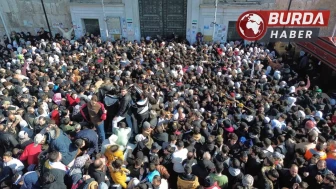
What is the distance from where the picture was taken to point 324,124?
6.15 meters

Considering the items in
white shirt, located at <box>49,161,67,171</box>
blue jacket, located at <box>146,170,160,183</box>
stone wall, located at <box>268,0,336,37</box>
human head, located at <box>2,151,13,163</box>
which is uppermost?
stone wall, located at <box>268,0,336,37</box>

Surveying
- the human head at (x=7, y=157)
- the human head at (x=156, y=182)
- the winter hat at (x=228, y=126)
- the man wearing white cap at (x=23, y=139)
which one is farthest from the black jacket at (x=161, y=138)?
the human head at (x=7, y=157)

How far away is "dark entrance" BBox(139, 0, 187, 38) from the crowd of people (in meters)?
5.48

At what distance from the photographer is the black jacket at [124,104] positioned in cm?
591

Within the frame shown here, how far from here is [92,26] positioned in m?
15.1

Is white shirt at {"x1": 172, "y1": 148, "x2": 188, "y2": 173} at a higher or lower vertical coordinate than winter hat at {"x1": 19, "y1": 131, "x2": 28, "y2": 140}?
lower

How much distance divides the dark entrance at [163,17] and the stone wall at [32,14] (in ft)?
14.1

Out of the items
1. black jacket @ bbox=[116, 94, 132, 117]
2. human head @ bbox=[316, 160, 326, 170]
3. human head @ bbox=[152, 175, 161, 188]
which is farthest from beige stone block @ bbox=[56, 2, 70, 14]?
human head @ bbox=[316, 160, 326, 170]

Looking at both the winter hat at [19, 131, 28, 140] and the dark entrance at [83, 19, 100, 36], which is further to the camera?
the dark entrance at [83, 19, 100, 36]

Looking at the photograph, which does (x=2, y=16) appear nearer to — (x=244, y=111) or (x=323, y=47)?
(x=244, y=111)

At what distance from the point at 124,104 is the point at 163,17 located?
9.95m

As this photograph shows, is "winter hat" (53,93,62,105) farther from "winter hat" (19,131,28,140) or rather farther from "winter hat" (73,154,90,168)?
"winter hat" (73,154,90,168)

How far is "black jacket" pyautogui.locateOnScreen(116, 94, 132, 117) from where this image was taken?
5.91 meters

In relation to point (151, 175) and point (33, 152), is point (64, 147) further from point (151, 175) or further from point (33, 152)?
point (151, 175)
